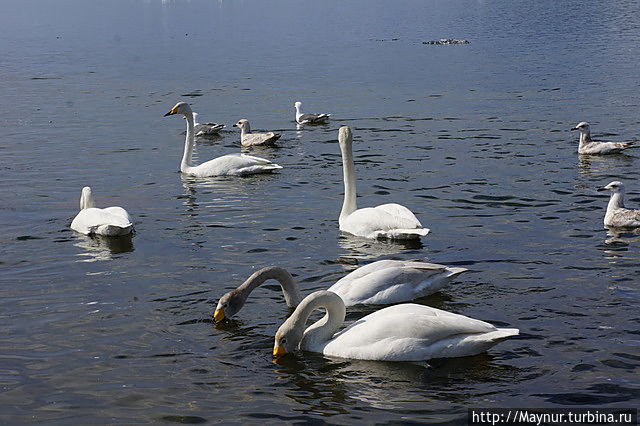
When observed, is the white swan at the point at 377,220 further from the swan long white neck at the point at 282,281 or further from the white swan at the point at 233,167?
the white swan at the point at 233,167

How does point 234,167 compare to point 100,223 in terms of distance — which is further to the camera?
point 234,167

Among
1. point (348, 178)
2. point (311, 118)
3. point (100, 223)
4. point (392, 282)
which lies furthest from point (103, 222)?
point (311, 118)

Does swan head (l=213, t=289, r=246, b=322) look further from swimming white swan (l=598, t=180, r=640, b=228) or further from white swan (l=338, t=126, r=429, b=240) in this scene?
swimming white swan (l=598, t=180, r=640, b=228)

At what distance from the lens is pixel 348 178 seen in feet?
47.5

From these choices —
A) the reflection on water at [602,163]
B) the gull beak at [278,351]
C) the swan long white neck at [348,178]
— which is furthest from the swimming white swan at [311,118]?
the gull beak at [278,351]

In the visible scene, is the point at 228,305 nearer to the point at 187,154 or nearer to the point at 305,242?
the point at 305,242

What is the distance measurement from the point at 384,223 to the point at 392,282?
9.73 ft

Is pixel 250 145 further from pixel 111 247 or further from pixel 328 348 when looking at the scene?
pixel 328 348

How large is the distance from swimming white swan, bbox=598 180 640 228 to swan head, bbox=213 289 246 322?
6.17 metres

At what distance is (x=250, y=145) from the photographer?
22391 mm

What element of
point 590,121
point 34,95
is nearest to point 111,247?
point 590,121

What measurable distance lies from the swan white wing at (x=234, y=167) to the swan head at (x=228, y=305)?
29.8 ft

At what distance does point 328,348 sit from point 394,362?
0.69 m

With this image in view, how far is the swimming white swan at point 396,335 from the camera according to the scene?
857 centimetres
